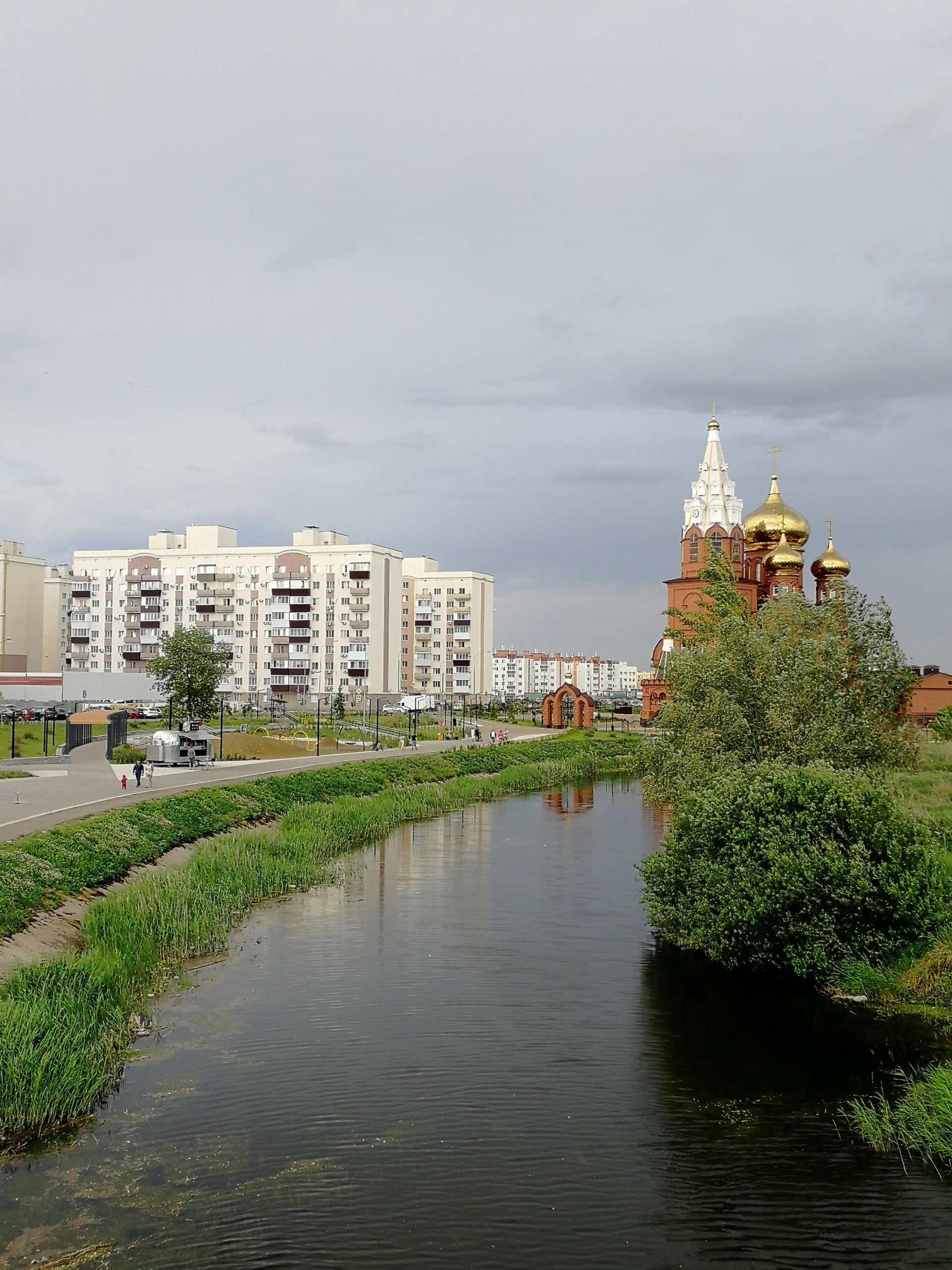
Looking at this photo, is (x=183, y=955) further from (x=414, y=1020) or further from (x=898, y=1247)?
(x=898, y=1247)

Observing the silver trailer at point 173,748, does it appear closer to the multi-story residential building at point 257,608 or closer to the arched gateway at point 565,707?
the arched gateway at point 565,707

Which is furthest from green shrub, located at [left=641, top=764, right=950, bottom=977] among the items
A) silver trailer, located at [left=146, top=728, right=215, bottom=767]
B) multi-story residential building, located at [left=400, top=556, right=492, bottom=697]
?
multi-story residential building, located at [left=400, top=556, right=492, bottom=697]

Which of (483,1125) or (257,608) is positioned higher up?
(257,608)

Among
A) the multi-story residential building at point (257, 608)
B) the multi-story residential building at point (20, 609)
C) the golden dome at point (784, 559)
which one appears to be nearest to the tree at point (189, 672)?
the golden dome at point (784, 559)

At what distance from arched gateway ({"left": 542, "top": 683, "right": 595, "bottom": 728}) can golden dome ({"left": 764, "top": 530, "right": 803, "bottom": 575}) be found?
33256mm

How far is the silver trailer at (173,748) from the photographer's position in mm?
51500

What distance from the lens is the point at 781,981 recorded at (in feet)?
68.7

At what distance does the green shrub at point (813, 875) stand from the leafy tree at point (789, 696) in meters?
2.87

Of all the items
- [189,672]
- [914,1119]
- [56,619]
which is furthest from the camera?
[56,619]

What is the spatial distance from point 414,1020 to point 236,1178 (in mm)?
5981

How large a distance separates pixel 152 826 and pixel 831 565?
5144 cm

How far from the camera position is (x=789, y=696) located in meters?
26.0

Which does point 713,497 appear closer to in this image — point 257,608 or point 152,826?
point 152,826

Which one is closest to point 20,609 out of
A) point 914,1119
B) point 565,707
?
point 565,707
